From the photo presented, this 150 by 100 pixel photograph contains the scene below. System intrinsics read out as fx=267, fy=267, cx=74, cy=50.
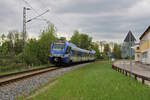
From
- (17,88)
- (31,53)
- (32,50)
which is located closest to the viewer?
(17,88)

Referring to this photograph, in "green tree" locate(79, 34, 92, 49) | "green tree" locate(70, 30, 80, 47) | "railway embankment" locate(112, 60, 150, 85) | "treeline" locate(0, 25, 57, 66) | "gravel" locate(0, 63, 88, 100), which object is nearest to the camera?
"gravel" locate(0, 63, 88, 100)

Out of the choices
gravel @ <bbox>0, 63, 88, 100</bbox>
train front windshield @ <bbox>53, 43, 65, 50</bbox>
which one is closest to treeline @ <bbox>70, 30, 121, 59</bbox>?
train front windshield @ <bbox>53, 43, 65, 50</bbox>

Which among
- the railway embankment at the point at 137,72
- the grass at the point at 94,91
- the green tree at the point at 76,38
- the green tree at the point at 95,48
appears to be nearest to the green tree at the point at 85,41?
the green tree at the point at 95,48

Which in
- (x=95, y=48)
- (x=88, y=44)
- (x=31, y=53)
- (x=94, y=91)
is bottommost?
(x=94, y=91)

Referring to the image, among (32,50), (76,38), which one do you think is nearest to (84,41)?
(76,38)

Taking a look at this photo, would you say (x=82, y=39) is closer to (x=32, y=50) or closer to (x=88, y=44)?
(x=88, y=44)

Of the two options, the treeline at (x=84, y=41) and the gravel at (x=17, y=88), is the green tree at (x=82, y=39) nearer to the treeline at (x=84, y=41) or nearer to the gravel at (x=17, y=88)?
the treeline at (x=84, y=41)

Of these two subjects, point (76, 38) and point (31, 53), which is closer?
point (31, 53)

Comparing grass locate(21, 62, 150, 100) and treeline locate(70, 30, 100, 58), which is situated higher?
treeline locate(70, 30, 100, 58)

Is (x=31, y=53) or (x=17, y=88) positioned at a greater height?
(x=31, y=53)

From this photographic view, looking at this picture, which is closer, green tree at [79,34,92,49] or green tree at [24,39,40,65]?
green tree at [24,39,40,65]

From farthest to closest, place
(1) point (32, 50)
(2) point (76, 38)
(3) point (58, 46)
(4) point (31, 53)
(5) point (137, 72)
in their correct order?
(2) point (76, 38)
(1) point (32, 50)
(4) point (31, 53)
(3) point (58, 46)
(5) point (137, 72)

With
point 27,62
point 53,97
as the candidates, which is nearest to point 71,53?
point 27,62

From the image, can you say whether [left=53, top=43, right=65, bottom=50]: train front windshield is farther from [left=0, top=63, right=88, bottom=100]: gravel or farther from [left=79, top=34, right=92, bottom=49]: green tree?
[left=79, top=34, right=92, bottom=49]: green tree
